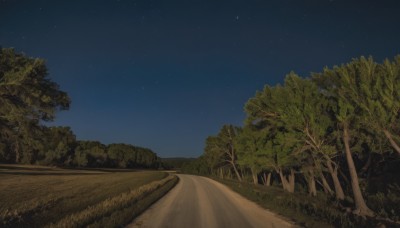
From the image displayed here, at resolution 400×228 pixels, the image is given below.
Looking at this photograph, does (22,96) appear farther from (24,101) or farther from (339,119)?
(339,119)

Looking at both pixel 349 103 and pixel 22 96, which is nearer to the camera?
pixel 22 96

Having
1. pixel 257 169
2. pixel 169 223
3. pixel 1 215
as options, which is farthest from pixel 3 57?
pixel 257 169

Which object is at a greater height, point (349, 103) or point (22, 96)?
point (349, 103)

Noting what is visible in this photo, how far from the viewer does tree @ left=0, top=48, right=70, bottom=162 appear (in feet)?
67.7

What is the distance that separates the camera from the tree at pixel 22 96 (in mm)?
20641

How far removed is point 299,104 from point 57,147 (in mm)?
99383

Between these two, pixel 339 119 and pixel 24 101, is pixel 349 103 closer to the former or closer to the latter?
pixel 339 119

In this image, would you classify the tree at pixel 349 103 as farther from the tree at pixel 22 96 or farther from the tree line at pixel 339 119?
the tree at pixel 22 96

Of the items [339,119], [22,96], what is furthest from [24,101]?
[339,119]

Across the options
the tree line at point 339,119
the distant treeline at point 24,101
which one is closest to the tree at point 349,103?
the tree line at point 339,119

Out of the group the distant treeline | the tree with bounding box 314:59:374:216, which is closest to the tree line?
the tree with bounding box 314:59:374:216

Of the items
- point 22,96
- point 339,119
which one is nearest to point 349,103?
point 339,119

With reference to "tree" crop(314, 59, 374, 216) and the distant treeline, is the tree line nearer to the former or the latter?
"tree" crop(314, 59, 374, 216)

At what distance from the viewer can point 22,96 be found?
2147 cm
